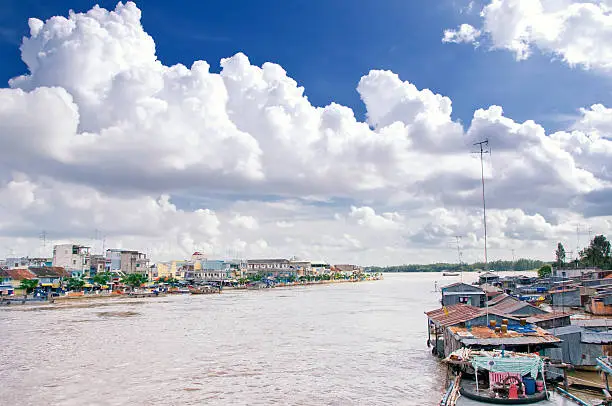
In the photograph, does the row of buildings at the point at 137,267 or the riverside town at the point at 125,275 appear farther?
the row of buildings at the point at 137,267

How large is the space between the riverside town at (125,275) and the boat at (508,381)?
6743cm

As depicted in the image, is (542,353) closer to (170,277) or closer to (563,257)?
(563,257)

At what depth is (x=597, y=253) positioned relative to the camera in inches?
3531

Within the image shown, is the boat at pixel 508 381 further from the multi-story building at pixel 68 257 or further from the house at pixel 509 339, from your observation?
A: the multi-story building at pixel 68 257

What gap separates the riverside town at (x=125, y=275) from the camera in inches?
3073

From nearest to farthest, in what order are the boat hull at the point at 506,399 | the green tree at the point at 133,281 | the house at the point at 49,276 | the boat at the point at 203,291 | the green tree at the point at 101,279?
the boat hull at the point at 506,399
the house at the point at 49,276
the green tree at the point at 101,279
the green tree at the point at 133,281
the boat at the point at 203,291

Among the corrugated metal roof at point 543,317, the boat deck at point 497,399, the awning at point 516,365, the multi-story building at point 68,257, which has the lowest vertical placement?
the boat deck at point 497,399

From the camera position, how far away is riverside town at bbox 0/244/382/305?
78062 millimetres

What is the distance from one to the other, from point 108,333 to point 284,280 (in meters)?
107

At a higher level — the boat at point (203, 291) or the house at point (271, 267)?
the house at point (271, 267)

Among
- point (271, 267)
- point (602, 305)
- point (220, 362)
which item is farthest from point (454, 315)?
point (271, 267)

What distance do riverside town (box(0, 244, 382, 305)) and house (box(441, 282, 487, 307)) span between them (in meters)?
56.5

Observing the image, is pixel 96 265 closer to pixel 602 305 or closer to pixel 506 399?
pixel 602 305

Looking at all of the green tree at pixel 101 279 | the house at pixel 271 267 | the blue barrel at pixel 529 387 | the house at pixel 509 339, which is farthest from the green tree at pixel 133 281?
the blue barrel at pixel 529 387
